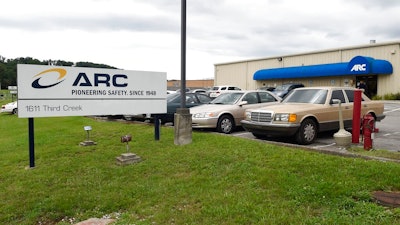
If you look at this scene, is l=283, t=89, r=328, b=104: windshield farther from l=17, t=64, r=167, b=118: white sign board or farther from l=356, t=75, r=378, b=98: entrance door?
l=356, t=75, r=378, b=98: entrance door

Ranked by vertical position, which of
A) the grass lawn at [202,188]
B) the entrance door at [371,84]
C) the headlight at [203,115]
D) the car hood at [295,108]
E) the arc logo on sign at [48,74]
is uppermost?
the entrance door at [371,84]

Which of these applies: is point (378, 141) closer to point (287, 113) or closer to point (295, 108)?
point (295, 108)

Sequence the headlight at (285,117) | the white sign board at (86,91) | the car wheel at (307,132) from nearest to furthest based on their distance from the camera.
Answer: the white sign board at (86,91) < the headlight at (285,117) < the car wheel at (307,132)

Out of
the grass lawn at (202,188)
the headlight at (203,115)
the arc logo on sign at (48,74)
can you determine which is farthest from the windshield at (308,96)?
the arc logo on sign at (48,74)

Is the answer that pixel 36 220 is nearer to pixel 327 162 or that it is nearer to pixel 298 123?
pixel 327 162

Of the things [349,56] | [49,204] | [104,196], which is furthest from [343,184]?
[349,56]

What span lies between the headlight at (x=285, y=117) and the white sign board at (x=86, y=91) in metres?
3.00

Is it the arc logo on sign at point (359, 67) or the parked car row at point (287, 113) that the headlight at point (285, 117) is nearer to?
the parked car row at point (287, 113)

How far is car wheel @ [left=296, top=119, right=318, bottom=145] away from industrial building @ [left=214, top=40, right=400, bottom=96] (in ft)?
69.9

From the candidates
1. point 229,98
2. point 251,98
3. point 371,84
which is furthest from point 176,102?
point 371,84

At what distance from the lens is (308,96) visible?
386 inches

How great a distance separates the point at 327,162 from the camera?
5.85m

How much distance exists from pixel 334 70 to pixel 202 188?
29.1 metres

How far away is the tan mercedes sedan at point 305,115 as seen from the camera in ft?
28.2
